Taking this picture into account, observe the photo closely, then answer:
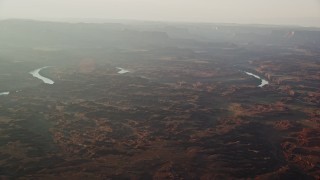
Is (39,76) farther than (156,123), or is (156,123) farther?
A: (39,76)

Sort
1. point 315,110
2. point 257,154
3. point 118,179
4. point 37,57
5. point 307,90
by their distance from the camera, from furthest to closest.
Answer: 1. point 37,57
2. point 307,90
3. point 315,110
4. point 257,154
5. point 118,179

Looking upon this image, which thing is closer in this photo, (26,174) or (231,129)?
(26,174)

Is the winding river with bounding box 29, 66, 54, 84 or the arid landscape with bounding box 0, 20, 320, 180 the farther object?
the winding river with bounding box 29, 66, 54, 84

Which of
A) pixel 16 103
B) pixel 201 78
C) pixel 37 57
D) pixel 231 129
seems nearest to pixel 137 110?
pixel 231 129

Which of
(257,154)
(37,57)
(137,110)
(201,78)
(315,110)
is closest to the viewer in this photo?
(257,154)

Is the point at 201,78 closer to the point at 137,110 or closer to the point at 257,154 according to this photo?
the point at 137,110

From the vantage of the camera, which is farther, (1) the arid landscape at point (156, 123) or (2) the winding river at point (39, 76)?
(2) the winding river at point (39, 76)
